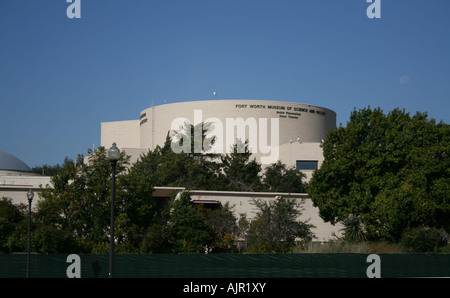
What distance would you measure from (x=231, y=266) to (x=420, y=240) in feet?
60.4

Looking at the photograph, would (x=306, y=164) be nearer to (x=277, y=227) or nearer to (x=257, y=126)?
(x=257, y=126)

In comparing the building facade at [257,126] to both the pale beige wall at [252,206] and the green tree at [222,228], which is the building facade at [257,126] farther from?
the green tree at [222,228]

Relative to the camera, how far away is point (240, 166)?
70.8 m

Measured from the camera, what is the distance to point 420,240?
39188 mm

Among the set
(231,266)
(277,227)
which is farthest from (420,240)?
(231,266)

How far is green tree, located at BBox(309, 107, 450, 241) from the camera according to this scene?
39781 mm

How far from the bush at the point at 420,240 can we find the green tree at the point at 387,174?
876mm

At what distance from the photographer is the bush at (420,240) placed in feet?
128

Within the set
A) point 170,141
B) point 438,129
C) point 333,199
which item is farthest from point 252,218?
point 170,141

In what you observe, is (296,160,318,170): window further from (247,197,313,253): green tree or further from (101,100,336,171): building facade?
(247,197,313,253): green tree

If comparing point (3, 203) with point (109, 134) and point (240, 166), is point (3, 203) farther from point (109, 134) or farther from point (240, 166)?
point (109, 134)

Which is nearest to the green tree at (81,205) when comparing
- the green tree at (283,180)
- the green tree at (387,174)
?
the green tree at (387,174)

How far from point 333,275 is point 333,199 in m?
16.3

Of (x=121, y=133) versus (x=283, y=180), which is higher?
(x=121, y=133)
